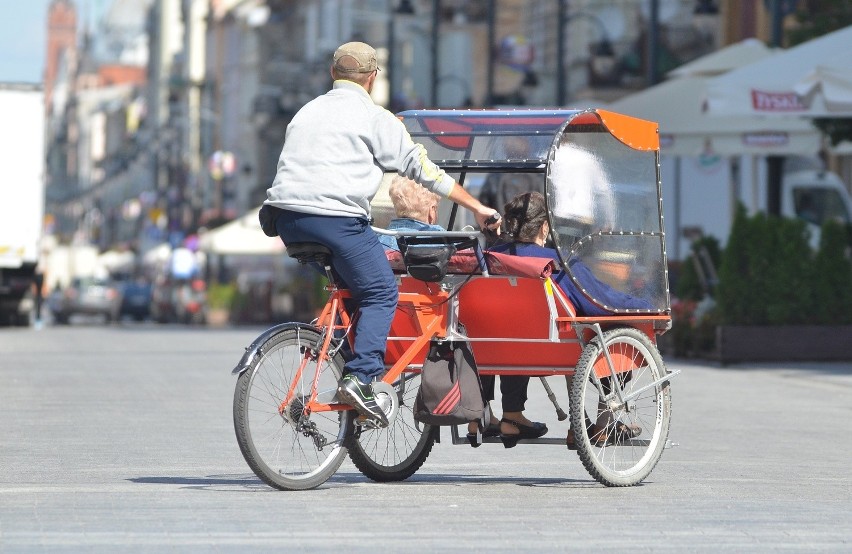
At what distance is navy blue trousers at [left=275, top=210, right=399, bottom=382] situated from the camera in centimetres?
888

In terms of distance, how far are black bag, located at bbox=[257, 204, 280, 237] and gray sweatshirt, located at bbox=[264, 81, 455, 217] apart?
4 cm

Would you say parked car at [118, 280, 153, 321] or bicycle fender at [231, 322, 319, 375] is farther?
parked car at [118, 280, 153, 321]

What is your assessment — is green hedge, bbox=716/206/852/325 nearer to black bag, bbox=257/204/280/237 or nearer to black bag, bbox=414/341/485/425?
black bag, bbox=414/341/485/425

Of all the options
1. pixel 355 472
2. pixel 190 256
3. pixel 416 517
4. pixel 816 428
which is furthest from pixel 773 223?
pixel 190 256

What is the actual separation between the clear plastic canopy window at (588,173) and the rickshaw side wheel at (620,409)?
0.65 ft

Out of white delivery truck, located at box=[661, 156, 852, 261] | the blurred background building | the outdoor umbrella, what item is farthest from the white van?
the outdoor umbrella

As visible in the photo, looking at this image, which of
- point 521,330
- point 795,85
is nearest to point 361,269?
point 521,330

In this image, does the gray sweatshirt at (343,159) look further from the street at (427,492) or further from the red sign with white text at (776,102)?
the red sign with white text at (776,102)

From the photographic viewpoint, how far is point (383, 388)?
29.8 ft

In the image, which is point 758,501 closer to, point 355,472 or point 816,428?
point 355,472

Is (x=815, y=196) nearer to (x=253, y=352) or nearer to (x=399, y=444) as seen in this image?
(x=399, y=444)

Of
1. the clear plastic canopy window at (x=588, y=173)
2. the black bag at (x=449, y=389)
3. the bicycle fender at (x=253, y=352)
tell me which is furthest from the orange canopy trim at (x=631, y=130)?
the bicycle fender at (x=253, y=352)

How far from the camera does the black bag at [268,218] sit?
896 centimetres

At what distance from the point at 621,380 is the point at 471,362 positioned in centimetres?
77
